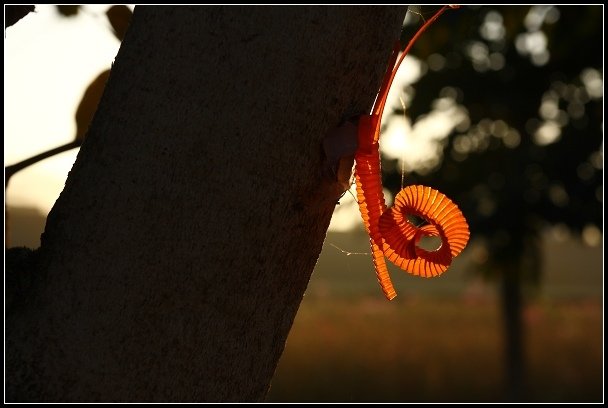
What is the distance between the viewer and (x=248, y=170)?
97cm

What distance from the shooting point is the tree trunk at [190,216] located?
3.13 ft

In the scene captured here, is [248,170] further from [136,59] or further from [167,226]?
[136,59]

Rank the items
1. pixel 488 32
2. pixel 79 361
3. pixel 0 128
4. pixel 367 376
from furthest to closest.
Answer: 1. pixel 367 376
2. pixel 488 32
3. pixel 0 128
4. pixel 79 361

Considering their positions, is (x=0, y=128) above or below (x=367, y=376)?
below

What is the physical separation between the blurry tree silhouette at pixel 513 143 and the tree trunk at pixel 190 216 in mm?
9290

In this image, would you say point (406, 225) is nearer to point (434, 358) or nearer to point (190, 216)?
point (190, 216)

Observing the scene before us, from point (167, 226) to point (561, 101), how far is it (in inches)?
415

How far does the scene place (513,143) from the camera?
1127cm

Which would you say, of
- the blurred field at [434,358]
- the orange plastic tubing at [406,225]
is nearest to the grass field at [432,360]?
the blurred field at [434,358]

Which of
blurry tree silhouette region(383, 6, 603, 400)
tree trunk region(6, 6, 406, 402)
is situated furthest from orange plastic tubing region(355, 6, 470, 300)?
blurry tree silhouette region(383, 6, 603, 400)

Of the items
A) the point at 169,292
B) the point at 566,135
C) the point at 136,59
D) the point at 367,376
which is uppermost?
the point at 566,135

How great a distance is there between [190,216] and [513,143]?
10900 mm

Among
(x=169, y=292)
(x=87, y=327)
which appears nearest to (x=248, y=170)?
(x=169, y=292)

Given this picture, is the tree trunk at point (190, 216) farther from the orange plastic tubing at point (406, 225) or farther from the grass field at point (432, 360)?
the grass field at point (432, 360)
